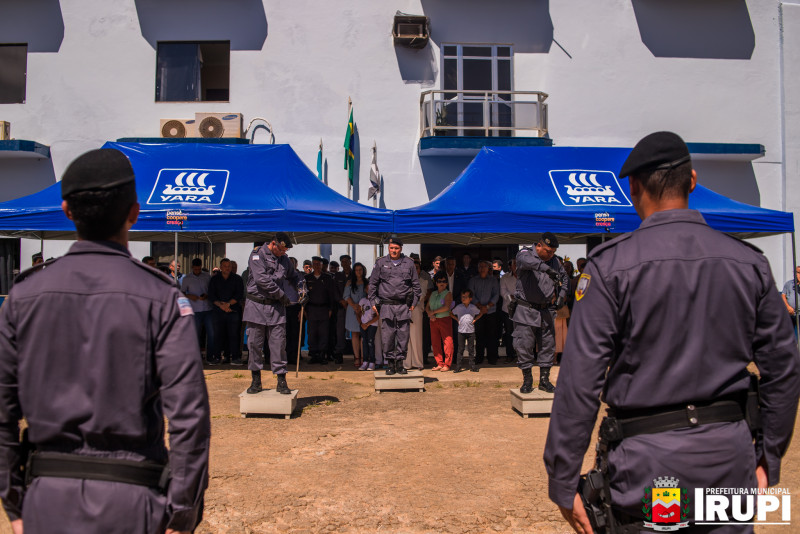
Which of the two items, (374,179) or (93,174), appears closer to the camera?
(93,174)

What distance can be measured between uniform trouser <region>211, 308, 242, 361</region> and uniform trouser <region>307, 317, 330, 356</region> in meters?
1.40

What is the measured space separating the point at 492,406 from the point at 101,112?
11027mm

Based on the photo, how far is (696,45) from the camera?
14.0 m

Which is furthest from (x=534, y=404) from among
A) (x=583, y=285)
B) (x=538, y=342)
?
(x=583, y=285)

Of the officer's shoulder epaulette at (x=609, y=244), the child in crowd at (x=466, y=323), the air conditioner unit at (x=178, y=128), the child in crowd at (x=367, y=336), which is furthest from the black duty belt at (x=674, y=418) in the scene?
the air conditioner unit at (x=178, y=128)

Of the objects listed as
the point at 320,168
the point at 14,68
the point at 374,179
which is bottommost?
the point at 374,179

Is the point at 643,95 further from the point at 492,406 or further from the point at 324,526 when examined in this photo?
the point at 324,526

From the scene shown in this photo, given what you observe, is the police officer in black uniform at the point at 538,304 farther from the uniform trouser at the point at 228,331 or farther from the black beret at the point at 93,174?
the uniform trouser at the point at 228,331

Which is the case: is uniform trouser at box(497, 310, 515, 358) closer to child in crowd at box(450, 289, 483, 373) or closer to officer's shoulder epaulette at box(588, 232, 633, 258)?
child in crowd at box(450, 289, 483, 373)

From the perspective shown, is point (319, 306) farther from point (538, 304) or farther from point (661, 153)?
point (661, 153)

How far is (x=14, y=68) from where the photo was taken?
45.3ft

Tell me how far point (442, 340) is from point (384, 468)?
5.93 metres

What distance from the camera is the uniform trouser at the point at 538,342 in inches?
283

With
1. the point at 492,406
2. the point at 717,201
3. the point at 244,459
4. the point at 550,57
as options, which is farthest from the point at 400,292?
the point at 550,57
